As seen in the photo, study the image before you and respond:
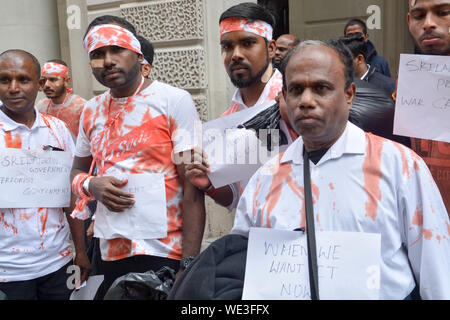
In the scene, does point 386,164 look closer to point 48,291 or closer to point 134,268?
point 134,268

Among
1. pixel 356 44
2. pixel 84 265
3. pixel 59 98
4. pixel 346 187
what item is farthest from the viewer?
pixel 59 98

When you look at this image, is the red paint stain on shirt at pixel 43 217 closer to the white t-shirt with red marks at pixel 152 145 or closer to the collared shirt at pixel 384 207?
the white t-shirt with red marks at pixel 152 145

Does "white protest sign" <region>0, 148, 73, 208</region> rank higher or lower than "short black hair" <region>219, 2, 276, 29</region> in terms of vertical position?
lower

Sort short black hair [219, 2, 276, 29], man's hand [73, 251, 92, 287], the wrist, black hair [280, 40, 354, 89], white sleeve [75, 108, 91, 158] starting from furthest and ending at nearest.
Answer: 1. man's hand [73, 251, 92, 287]
2. white sleeve [75, 108, 91, 158]
3. short black hair [219, 2, 276, 29]
4. the wrist
5. black hair [280, 40, 354, 89]

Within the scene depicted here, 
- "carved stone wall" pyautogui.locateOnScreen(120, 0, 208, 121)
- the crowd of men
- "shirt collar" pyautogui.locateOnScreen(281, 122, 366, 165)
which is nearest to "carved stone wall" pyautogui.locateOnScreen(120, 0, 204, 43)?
"carved stone wall" pyautogui.locateOnScreen(120, 0, 208, 121)

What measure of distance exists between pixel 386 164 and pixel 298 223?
14.8 inches

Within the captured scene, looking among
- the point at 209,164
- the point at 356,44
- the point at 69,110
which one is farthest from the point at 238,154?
the point at 69,110

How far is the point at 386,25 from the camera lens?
7176mm

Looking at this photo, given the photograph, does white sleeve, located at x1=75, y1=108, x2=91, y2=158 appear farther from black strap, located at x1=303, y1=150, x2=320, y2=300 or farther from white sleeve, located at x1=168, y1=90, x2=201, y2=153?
black strap, located at x1=303, y1=150, x2=320, y2=300

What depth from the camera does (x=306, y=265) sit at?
1876 millimetres

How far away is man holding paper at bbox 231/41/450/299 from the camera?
5.94 ft

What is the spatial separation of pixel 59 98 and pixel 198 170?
4.00m

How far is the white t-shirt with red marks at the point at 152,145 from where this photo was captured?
280cm

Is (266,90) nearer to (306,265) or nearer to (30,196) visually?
(306,265)
